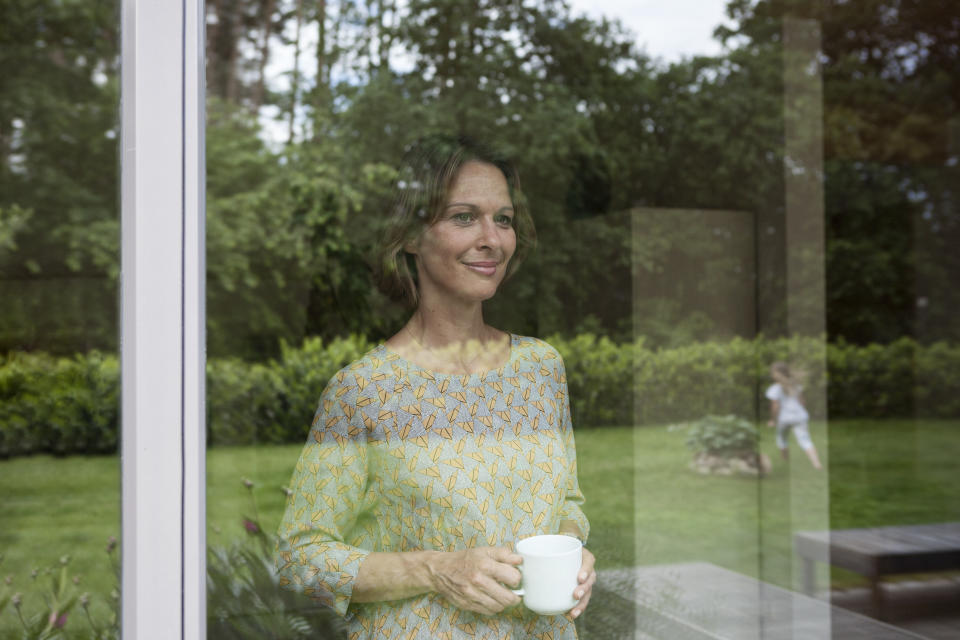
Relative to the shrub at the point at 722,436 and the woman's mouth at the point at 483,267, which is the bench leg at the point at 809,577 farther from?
the woman's mouth at the point at 483,267

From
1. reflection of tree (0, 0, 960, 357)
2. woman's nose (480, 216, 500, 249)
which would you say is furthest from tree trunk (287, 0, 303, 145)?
woman's nose (480, 216, 500, 249)

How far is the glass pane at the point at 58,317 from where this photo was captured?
1.97 metres

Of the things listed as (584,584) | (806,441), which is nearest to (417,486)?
(584,584)

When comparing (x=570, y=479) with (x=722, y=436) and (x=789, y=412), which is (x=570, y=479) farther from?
(x=789, y=412)

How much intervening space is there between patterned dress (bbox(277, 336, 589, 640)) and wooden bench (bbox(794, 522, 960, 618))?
2.22m

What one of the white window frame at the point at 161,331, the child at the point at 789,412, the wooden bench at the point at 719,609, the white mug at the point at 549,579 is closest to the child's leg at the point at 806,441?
the child at the point at 789,412

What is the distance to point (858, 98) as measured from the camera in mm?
4082

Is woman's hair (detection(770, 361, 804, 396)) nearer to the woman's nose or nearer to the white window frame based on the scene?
the woman's nose

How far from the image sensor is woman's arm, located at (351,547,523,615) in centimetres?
126

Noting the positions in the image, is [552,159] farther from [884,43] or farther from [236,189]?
[884,43]

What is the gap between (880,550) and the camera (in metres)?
3.12

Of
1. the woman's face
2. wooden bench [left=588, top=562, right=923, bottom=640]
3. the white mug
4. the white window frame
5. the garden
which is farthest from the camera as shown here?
wooden bench [left=588, top=562, right=923, bottom=640]

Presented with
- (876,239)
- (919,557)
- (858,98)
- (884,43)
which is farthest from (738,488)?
(884,43)

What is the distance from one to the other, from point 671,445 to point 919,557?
3.40 feet
